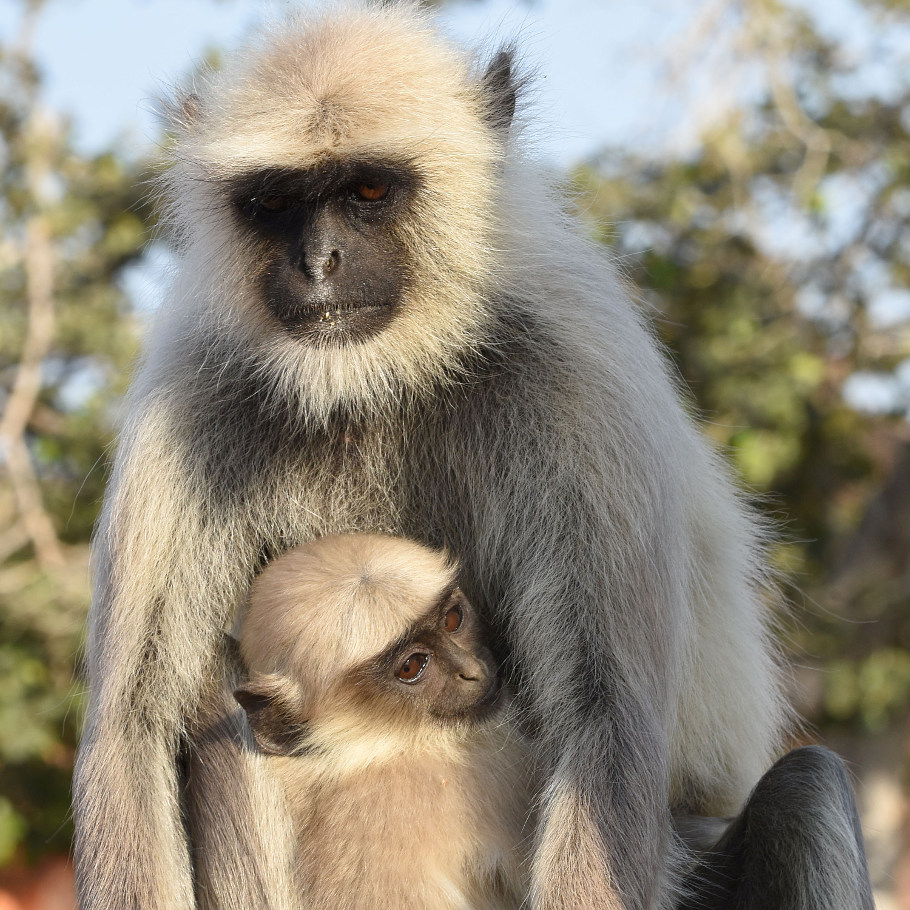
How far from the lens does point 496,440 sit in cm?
306

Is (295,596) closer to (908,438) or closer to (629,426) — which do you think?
(629,426)

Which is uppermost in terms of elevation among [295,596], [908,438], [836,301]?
[295,596]

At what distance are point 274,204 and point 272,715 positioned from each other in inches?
49.5

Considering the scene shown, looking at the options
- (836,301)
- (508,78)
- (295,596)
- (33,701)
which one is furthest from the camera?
(836,301)

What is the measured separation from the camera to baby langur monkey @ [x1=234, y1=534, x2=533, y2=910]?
2.72m

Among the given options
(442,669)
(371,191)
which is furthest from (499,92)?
(442,669)

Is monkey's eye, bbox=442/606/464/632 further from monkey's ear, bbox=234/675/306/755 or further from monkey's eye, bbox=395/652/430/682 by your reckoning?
monkey's ear, bbox=234/675/306/755

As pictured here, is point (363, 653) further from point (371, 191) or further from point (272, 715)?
point (371, 191)

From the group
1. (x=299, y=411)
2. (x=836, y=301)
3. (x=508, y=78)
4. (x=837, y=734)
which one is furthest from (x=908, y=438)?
(x=299, y=411)

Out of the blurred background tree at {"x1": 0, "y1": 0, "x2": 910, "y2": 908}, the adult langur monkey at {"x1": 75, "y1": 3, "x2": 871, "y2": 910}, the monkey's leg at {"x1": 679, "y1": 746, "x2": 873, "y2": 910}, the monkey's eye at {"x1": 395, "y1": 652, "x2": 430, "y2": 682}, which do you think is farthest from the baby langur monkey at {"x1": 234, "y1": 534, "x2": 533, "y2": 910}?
the blurred background tree at {"x1": 0, "y1": 0, "x2": 910, "y2": 908}

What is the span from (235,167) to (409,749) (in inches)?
58.3

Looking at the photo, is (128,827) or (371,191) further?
(371,191)

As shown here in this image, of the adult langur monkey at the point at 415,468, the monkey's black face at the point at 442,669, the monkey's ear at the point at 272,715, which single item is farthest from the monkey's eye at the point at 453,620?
the monkey's ear at the point at 272,715

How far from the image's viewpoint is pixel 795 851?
2.78m
